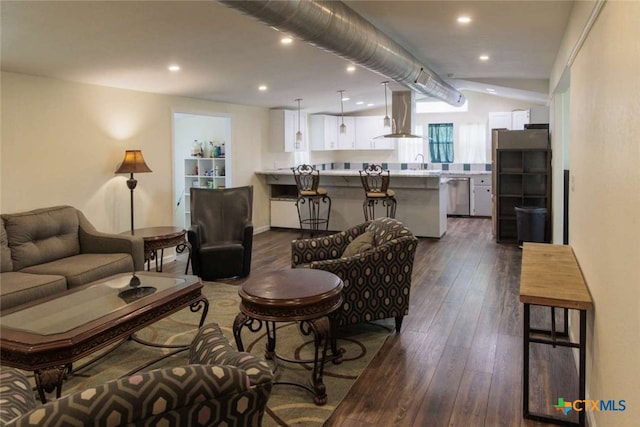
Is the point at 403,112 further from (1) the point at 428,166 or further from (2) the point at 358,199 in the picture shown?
(1) the point at 428,166

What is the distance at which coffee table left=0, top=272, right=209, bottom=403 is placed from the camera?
2.27 m

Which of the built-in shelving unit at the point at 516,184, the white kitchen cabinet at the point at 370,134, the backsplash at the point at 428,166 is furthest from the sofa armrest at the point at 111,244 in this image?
the white kitchen cabinet at the point at 370,134

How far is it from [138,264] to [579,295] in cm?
375

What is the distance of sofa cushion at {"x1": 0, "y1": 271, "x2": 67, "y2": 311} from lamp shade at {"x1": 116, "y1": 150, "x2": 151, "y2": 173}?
1671 mm

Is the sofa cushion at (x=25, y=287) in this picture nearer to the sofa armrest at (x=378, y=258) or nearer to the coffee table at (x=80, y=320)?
the coffee table at (x=80, y=320)

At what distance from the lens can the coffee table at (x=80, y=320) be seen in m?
2.27

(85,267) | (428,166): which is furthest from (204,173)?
(428,166)

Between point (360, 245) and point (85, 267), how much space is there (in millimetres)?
2340

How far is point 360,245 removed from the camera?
142 inches

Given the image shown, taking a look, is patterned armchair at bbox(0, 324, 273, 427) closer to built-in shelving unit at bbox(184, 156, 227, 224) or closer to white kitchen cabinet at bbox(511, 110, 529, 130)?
built-in shelving unit at bbox(184, 156, 227, 224)

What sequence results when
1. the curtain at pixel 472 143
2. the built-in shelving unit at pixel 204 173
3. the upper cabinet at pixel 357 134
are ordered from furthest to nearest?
the upper cabinet at pixel 357 134, the curtain at pixel 472 143, the built-in shelving unit at pixel 204 173

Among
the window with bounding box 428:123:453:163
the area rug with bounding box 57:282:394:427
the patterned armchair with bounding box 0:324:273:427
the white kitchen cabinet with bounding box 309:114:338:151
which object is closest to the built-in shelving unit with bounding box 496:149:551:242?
the window with bounding box 428:123:453:163

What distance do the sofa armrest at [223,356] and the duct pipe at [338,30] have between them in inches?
67.7

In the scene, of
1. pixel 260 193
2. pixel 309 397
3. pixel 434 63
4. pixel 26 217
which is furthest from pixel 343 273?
pixel 260 193
